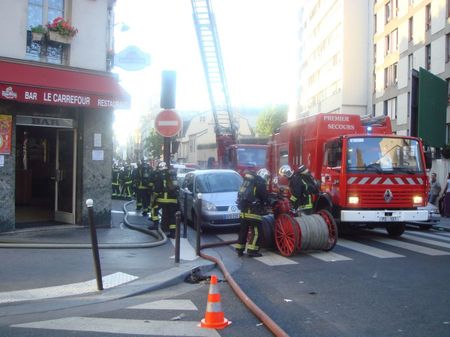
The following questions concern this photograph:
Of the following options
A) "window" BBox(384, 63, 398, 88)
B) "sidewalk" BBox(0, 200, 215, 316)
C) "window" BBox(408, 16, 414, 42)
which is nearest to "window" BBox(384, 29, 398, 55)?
"window" BBox(384, 63, 398, 88)

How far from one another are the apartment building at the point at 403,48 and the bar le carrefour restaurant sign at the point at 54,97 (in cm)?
2266

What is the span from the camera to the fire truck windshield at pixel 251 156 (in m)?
22.4

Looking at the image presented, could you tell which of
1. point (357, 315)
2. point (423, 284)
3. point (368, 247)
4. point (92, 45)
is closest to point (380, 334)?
point (357, 315)

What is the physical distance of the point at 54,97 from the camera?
1060cm

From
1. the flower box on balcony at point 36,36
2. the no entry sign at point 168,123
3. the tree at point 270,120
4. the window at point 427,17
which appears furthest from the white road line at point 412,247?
the tree at point 270,120

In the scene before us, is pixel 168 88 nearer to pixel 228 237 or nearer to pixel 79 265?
pixel 228 237

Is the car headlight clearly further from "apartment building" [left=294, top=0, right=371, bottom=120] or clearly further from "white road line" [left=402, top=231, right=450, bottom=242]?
"apartment building" [left=294, top=0, right=371, bottom=120]

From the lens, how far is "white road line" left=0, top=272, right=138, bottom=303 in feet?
21.0

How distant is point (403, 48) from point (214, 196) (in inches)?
1199

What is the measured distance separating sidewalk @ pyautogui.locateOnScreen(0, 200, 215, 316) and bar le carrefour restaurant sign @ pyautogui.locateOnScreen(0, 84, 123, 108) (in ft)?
8.91

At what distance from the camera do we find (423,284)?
Result: 7293 mm

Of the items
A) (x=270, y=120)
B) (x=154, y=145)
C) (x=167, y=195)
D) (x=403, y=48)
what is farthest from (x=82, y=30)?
(x=154, y=145)

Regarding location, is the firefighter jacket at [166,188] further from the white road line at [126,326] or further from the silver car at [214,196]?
the white road line at [126,326]

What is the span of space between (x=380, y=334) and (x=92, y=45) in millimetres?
9481
